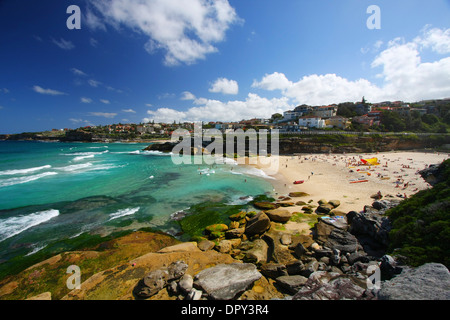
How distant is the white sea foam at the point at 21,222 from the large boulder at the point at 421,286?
21.3 m

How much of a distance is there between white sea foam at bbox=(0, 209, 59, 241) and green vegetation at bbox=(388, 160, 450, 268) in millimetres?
23453

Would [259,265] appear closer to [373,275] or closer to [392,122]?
[373,275]

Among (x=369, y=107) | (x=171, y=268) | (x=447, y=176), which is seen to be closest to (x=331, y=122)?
(x=369, y=107)

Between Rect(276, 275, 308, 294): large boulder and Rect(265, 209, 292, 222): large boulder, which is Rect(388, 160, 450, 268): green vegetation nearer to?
Rect(276, 275, 308, 294): large boulder

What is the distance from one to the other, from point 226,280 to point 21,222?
1818 centimetres

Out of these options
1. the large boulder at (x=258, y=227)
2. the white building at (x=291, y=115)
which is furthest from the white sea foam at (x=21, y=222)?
the white building at (x=291, y=115)

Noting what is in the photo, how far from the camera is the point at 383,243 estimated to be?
9273 mm

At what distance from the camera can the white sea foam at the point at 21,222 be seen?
1238 centimetres

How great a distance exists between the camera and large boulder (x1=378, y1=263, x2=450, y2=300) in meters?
4.36

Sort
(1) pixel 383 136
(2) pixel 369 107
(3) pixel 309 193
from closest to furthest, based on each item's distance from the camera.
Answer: (3) pixel 309 193
(1) pixel 383 136
(2) pixel 369 107

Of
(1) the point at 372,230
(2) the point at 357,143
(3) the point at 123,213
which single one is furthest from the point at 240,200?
(2) the point at 357,143
